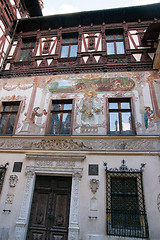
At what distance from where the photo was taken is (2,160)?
22.6 feet

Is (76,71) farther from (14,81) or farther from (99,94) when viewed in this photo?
(14,81)

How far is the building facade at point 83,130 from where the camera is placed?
5711mm

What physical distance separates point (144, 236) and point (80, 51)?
853cm

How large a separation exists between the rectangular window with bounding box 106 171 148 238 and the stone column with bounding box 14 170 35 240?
8.70 ft

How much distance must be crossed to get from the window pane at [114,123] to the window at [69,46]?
4324 millimetres

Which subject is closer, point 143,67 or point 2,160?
point 2,160

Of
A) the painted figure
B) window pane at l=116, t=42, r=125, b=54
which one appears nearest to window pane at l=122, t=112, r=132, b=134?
the painted figure

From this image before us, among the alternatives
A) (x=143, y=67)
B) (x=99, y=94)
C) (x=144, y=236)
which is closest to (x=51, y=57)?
(x=99, y=94)

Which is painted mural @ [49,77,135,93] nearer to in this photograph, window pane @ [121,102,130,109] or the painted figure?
window pane @ [121,102,130,109]

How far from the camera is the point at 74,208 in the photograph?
577 cm

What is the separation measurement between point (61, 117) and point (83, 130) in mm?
Answer: 1272

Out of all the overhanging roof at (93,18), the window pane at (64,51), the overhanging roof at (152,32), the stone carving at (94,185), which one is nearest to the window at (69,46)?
the window pane at (64,51)

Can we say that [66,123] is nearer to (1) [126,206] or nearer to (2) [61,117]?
(2) [61,117]

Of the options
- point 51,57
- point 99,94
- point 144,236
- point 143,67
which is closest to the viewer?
point 144,236
